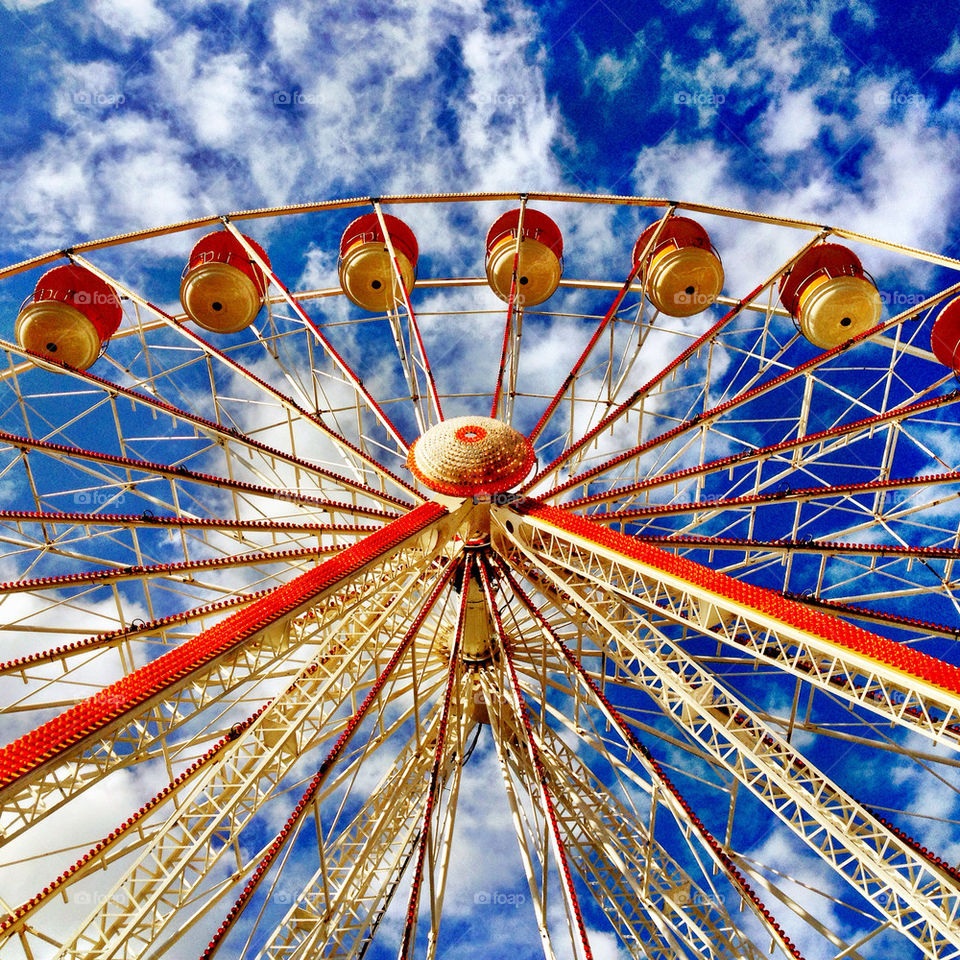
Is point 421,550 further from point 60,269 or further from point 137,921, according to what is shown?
point 60,269

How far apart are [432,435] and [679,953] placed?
10938 millimetres

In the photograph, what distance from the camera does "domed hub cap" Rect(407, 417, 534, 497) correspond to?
14.5m

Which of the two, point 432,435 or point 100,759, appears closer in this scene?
point 100,759

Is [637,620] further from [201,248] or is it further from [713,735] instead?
[201,248]

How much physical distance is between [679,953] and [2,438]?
15073mm

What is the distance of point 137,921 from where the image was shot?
9.04m

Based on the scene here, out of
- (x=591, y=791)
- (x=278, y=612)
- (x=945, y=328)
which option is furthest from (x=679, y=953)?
(x=945, y=328)

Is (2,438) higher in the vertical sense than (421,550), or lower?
lower

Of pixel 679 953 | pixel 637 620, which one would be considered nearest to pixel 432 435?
pixel 637 620

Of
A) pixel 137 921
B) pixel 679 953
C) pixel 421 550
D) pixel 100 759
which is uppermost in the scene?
pixel 421 550

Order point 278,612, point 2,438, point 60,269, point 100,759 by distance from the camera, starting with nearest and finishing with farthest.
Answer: point 100,759, point 278,612, point 2,438, point 60,269

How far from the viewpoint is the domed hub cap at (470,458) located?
14.5m

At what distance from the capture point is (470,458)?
48.0 ft

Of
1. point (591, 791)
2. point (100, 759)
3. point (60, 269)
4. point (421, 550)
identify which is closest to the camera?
point (100, 759)
